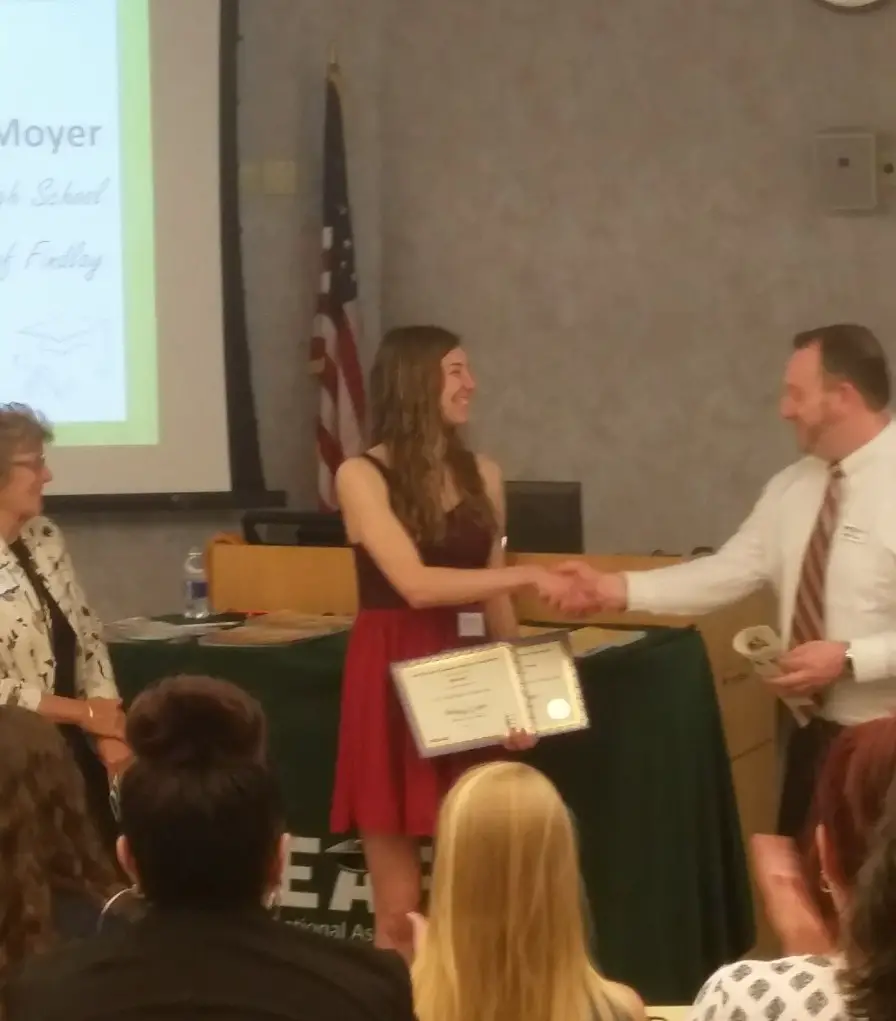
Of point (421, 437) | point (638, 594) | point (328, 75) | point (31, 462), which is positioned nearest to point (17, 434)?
point (31, 462)

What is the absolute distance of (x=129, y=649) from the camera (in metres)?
3.86

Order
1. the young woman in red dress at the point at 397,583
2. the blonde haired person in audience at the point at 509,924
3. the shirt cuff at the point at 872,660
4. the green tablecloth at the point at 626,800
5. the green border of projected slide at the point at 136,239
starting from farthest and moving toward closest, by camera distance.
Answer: the green border of projected slide at the point at 136,239 → the green tablecloth at the point at 626,800 → the young woman in red dress at the point at 397,583 → the shirt cuff at the point at 872,660 → the blonde haired person in audience at the point at 509,924

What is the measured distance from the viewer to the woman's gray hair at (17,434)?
3.38 metres

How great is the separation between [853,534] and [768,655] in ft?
1.04

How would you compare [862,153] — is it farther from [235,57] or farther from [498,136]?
[235,57]

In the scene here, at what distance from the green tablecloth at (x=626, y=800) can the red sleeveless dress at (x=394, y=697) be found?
0.32m

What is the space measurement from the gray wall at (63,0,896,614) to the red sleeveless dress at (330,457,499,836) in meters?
2.31

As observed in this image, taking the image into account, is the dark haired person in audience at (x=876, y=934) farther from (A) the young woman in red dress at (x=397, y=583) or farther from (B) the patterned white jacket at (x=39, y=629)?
(B) the patterned white jacket at (x=39, y=629)

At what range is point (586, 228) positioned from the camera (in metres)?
5.64

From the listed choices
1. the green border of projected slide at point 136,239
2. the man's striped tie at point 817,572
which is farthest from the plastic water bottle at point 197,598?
the man's striped tie at point 817,572

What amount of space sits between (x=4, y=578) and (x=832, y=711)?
1754mm

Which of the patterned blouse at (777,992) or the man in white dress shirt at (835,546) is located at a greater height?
the man in white dress shirt at (835,546)

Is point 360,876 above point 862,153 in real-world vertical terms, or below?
below

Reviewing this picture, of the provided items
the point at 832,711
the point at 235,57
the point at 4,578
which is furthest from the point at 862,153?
A: the point at 4,578
